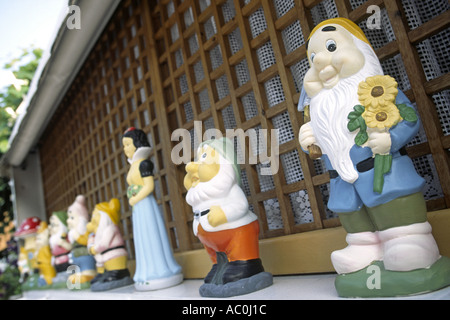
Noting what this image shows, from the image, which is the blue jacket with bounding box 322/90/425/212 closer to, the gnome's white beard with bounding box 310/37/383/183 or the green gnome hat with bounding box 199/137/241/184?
the gnome's white beard with bounding box 310/37/383/183

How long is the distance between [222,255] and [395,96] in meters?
0.65

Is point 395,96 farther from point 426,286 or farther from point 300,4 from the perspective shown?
point 300,4

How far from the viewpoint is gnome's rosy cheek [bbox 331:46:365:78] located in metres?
0.82

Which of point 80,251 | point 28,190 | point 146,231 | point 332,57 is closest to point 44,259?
point 80,251

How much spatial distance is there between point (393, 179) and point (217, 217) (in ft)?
1.62

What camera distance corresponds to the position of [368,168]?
77cm

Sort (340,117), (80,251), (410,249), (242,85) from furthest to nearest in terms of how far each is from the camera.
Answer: (80,251) → (242,85) → (340,117) → (410,249)

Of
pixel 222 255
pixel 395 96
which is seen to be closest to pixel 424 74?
pixel 395 96

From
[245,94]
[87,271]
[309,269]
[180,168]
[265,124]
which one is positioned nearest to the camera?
[309,269]

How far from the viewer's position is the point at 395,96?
29.4 inches

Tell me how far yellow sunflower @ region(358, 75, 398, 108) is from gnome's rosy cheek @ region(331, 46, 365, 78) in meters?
0.06

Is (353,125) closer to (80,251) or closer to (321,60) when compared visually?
(321,60)

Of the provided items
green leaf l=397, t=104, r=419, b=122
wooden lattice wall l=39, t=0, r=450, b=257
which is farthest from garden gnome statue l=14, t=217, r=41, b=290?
green leaf l=397, t=104, r=419, b=122

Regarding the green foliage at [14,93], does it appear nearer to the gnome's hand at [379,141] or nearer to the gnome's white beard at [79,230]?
the gnome's white beard at [79,230]
